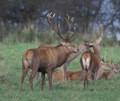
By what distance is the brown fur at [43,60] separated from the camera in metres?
12.4

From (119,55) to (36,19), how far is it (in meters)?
19.1

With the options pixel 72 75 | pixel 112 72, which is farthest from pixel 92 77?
pixel 112 72

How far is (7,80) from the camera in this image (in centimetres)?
1407

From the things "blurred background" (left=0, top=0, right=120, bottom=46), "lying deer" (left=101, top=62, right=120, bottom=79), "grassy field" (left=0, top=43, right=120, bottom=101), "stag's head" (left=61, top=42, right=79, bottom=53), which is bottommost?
"grassy field" (left=0, top=43, right=120, bottom=101)

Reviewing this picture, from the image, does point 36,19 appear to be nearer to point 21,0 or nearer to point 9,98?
point 21,0

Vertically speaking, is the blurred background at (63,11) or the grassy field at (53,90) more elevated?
the blurred background at (63,11)

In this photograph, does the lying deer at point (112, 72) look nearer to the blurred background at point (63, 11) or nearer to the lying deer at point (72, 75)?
the lying deer at point (72, 75)

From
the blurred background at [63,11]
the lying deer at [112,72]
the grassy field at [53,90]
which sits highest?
the blurred background at [63,11]

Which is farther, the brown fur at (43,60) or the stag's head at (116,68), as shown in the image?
the stag's head at (116,68)

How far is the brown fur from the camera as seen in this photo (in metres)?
12.4

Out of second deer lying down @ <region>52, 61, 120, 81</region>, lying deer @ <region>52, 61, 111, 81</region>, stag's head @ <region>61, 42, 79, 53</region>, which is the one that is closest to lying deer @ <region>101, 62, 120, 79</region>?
second deer lying down @ <region>52, 61, 120, 81</region>

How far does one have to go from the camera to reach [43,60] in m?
12.5

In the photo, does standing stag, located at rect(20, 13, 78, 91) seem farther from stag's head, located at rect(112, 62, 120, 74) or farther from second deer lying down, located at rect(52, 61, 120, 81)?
stag's head, located at rect(112, 62, 120, 74)

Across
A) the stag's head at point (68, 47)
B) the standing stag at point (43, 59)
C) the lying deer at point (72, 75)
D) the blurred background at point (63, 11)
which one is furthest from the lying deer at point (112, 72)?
the blurred background at point (63, 11)
